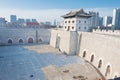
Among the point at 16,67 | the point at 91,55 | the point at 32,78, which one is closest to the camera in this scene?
the point at 32,78

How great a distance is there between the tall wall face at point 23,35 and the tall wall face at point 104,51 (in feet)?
43.7

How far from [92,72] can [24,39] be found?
19139 millimetres

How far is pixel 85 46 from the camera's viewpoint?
1927 centimetres

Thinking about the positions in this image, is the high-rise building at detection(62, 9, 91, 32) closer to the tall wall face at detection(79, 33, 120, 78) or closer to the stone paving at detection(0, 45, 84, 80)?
the tall wall face at detection(79, 33, 120, 78)

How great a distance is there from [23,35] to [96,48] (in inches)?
706

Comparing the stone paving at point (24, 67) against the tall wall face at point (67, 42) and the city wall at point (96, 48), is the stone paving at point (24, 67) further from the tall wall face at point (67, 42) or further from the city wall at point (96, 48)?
the tall wall face at point (67, 42)

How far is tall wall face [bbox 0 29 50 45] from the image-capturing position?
2698 cm

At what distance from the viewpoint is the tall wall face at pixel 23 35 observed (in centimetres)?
2698

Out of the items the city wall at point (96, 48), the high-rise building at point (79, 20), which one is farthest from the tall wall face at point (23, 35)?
the high-rise building at point (79, 20)

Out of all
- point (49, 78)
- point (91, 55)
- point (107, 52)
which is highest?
point (107, 52)

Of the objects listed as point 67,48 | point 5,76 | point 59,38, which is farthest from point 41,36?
point 5,76

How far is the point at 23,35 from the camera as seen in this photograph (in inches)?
1125

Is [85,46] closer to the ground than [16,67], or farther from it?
farther from it

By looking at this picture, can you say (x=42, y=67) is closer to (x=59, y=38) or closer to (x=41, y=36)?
(x=59, y=38)
